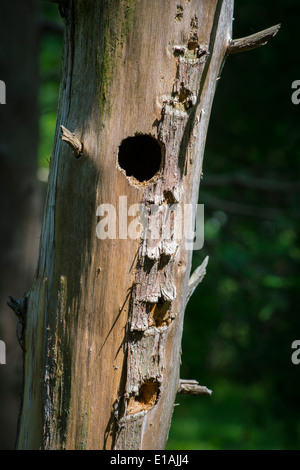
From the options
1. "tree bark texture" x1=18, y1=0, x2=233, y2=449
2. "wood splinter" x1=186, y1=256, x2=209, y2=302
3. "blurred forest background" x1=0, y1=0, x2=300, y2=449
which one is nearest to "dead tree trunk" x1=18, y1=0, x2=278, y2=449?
"tree bark texture" x1=18, y1=0, x2=233, y2=449

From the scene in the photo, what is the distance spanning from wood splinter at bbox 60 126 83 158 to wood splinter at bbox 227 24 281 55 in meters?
0.81

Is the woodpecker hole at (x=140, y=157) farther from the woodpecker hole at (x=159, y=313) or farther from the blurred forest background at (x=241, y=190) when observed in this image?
the blurred forest background at (x=241, y=190)

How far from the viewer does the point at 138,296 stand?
74.8 inches

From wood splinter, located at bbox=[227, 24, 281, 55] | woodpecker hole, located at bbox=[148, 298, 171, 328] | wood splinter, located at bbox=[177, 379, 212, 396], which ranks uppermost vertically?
wood splinter, located at bbox=[227, 24, 281, 55]

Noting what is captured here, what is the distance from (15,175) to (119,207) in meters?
3.85

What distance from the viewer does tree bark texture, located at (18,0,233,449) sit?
1811 millimetres

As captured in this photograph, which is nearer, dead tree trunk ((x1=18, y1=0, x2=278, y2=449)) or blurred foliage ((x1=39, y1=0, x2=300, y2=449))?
dead tree trunk ((x1=18, y1=0, x2=278, y2=449))

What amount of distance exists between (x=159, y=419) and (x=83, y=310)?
2.04ft

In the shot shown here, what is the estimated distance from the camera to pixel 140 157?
6.79ft

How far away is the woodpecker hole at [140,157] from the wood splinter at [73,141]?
0.18 m

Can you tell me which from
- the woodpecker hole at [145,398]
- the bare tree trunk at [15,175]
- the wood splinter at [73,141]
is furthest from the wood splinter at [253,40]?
the bare tree trunk at [15,175]

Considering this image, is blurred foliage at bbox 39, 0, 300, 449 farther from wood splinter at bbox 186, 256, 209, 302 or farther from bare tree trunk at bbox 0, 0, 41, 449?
wood splinter at bbox 186, 256, 209, 302

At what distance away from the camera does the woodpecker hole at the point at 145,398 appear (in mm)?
1980

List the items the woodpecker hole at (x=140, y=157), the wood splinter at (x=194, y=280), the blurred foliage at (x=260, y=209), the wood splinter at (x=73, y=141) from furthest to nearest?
the blurred foliage at (x=260, y=209)
the wood splinter at (x=194, y=280)
the woodpecker hole at (x=140, y=157)
the wood splinter at (x=73, y=141)
